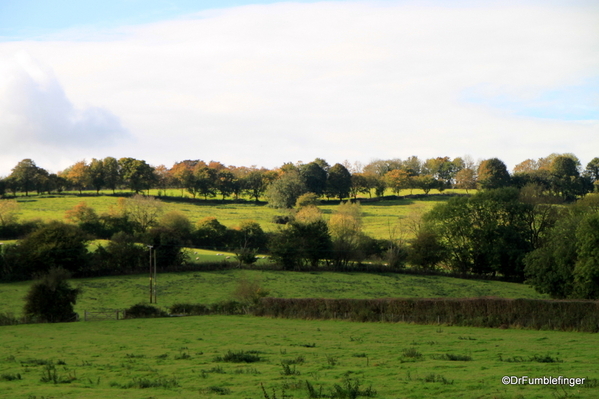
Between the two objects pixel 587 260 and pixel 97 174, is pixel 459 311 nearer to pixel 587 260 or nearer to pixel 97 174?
pixel 587 260

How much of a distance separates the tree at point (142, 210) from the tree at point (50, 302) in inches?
1622

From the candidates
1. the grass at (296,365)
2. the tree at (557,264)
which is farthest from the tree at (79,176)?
the tree at (557,264)

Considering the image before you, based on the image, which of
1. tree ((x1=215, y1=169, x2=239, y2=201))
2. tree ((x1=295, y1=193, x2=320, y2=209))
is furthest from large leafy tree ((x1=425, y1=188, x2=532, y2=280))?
tree ((x1=215, y1=169, x2=239, y2=201))

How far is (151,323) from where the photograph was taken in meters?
40.9

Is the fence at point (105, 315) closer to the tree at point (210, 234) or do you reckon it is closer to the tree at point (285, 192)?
the tree at point (210, 234)

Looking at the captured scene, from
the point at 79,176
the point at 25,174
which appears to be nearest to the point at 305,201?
the point at 79,176

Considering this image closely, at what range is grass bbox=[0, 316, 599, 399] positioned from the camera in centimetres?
1573

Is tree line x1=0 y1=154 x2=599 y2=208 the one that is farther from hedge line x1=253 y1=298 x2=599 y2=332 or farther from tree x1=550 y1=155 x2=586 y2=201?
hedge line x1=253 y1=298 x2=599 y2=332

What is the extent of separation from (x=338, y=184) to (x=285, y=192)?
1708 centimetres

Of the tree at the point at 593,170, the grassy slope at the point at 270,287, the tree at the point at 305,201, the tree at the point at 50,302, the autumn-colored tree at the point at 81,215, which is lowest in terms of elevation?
the grassy slope at the point at 270,287

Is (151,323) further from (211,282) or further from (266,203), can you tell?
(266,203)

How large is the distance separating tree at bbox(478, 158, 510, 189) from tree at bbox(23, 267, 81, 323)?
10057 centimetres

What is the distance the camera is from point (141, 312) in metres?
45.6

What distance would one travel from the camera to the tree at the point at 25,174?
11250 cm
